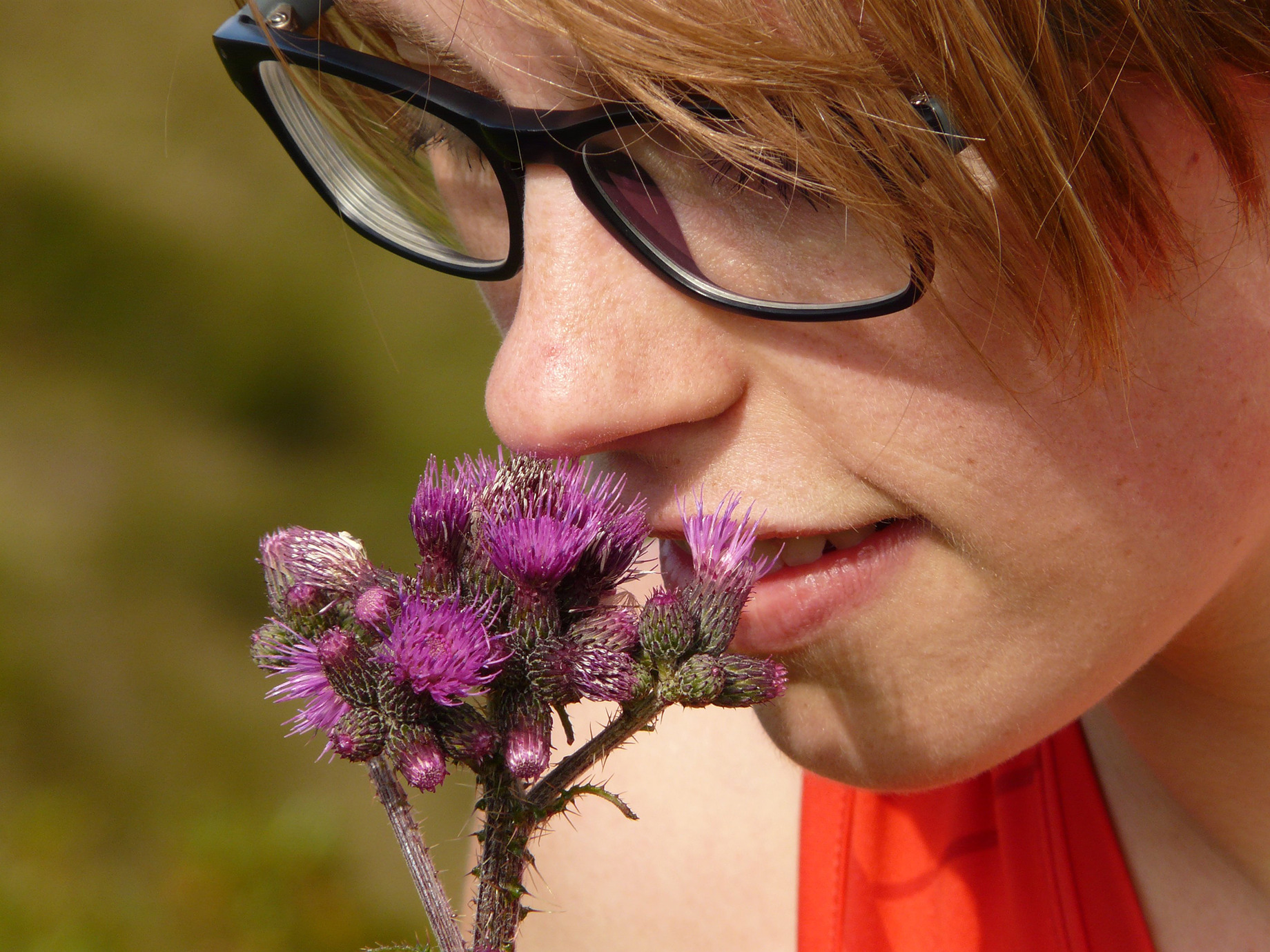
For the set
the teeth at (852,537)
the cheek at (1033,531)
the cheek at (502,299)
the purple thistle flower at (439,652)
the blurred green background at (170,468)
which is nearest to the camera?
the purple thistle flower at (439,652)

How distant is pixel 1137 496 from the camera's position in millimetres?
975

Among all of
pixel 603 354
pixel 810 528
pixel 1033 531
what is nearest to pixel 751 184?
pixel 603 354

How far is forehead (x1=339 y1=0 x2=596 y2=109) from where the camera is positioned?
91cm

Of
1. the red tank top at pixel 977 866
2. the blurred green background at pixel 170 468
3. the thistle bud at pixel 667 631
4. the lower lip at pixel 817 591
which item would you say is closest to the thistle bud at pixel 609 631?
the thistle bud at pixel 667 631

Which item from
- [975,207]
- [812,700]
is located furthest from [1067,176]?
[812,700]

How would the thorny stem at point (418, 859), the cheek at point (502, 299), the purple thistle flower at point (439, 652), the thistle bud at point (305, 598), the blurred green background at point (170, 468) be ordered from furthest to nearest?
1. the blurred green background at point (170, 468)
2. the cheek at point (502, 299)
3. the thistle bud at point (305, 598)
4. the purple thistle flower at point (439, 652)
5. the thorny stem at point (418, 859)

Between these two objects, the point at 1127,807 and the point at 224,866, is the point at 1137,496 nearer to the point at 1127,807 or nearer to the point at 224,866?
the point at 1127,807

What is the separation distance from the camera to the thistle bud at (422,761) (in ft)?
2.38

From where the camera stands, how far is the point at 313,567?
84 cm

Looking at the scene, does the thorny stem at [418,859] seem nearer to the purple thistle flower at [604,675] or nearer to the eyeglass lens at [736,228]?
the purple thistle flower at [604,675]

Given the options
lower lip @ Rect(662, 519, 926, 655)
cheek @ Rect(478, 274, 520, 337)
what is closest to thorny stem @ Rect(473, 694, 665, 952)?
lower lip @ Rect(662, 519, 926, 655)

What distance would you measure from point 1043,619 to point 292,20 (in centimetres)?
116

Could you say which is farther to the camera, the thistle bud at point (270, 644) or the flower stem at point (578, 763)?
the thistle bud at point (270, 644)

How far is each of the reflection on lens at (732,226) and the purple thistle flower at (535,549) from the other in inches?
11.7
